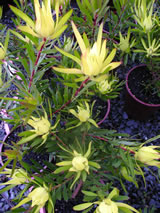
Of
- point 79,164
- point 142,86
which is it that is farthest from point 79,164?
point 142,86

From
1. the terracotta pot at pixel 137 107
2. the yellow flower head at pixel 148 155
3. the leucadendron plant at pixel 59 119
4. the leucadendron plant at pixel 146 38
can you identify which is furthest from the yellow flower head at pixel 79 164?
the terracotta pot at pixel 137 107

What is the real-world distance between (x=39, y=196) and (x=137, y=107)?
0.91m

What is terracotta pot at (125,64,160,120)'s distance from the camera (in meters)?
1.20

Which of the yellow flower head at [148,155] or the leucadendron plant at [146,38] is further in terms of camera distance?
the leucadendron plant at [146,38]

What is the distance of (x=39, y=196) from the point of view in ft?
1.65

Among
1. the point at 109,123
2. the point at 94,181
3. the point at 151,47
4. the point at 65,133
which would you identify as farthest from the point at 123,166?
the point at 109,123

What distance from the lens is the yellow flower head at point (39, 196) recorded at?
19.3 inches

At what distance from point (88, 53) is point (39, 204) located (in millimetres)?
379

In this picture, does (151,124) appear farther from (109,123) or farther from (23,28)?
(23,28)

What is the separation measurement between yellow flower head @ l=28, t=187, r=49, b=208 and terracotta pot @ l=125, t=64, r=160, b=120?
833 millimetres

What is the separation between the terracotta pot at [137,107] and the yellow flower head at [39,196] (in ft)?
2.73

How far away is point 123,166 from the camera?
64 centimetres

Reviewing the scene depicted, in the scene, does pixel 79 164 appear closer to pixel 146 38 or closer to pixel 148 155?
pixel 148 155

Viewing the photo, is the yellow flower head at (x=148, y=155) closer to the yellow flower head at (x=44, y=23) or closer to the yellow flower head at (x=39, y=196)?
the yellow flower head at (x=39, y=196)
